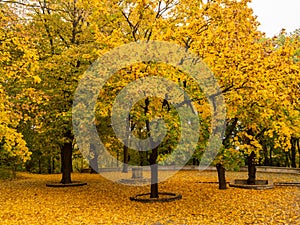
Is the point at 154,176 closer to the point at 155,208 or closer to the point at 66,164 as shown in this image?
the point at 155,208

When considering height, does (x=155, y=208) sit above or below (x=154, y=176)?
below

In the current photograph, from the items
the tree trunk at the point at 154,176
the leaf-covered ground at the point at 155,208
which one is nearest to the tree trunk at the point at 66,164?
the leaf-covered ground at the point at 155,208

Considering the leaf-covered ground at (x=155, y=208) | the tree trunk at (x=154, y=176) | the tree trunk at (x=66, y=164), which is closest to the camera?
the leaf-covered ground at (x=155, y=208)

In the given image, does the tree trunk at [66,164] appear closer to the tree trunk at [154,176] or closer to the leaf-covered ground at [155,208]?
the leaf-covered ground at [155,208]

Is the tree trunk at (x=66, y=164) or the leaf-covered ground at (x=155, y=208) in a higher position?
the tree trunk at (x=66, y=164)

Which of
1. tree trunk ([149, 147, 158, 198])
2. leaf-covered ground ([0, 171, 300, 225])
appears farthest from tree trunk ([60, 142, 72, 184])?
tree trunk ([149, 147, 158, 198])

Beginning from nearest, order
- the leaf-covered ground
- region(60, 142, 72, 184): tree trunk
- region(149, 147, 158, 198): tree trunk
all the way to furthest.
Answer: the leaf-covered ground
region(149, 147, 158, 198): tree trunk
region(60, 142, 72, 184): tree trunk

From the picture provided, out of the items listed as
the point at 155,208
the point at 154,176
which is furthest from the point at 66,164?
the point at 155,208

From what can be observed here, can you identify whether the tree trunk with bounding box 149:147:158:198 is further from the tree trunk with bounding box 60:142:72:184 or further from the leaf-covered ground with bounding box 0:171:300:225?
the tree trunk with bounding box 60:142:72:184

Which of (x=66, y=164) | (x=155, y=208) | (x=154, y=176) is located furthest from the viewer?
(x=66, y=164)

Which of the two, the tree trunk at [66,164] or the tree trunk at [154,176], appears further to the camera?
the tree trunk at [66,164]

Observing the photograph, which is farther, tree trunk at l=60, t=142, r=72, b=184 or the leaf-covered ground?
tree trunk at l=60, t=142, r=72, b=184

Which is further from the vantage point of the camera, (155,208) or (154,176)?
(154,176)

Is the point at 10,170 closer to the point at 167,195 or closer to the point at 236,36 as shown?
the point at 167,195
